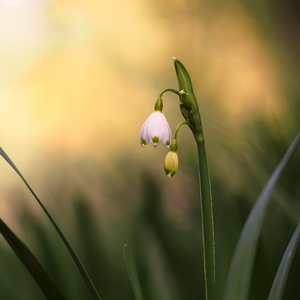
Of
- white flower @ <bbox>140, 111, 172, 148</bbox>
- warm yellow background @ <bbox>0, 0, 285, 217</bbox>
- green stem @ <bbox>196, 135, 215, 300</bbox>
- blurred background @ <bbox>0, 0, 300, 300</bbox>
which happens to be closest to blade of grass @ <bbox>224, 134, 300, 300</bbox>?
green stem @ <bbox>196, 135, 215, 300</bbox>

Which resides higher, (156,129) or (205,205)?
(156,129)

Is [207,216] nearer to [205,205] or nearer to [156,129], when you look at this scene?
[205,205]

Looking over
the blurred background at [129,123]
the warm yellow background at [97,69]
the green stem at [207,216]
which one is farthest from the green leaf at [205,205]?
the warm yellow background at [97,69]

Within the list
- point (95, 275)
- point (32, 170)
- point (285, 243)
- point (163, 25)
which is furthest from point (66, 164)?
point (285, 243)

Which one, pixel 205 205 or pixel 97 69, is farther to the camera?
pixel 97 69

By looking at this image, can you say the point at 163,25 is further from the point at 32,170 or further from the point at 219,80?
the point at 32,170

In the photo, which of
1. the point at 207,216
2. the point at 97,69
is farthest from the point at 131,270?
the point at 97,69
